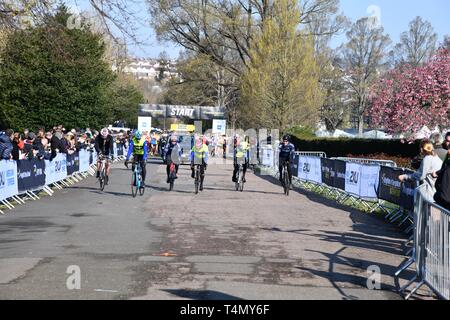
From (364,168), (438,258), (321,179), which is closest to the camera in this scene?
(438,258)

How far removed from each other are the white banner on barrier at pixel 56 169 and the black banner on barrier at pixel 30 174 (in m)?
0.68

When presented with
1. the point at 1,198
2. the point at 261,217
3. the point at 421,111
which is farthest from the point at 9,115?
the point at 261,217

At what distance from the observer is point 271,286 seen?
7996 millimetres

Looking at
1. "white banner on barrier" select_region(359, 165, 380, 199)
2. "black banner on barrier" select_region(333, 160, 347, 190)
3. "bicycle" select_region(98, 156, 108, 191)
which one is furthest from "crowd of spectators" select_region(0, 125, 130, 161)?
"white banner on barrier" select_region(359, 165, 380, 199)

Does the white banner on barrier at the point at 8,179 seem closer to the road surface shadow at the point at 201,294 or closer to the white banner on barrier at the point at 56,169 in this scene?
the white banner on barrier at the point at 56,169

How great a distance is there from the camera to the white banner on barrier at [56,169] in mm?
20734

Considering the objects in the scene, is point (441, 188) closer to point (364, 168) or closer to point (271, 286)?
point (271, 286)

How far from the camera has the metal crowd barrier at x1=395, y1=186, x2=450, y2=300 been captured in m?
7.42

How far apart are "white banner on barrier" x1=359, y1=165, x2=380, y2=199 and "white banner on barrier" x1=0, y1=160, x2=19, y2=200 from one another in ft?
29.5

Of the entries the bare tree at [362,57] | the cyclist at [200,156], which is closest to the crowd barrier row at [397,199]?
the cyclist at [200,156]

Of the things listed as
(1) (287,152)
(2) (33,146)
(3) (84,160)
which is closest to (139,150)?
(2) (33,146)

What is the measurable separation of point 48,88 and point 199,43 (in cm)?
1275

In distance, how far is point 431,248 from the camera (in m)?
8.11

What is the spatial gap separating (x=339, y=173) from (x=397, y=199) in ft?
16.7
